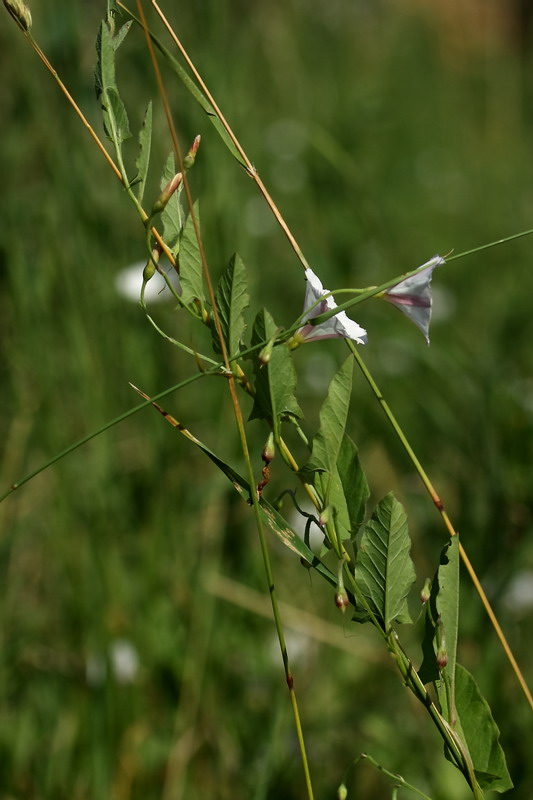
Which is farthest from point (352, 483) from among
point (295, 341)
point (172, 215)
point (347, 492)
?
point (172, 215)

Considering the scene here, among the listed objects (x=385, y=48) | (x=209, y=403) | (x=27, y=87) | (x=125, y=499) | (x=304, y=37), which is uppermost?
(x=385, y=48)

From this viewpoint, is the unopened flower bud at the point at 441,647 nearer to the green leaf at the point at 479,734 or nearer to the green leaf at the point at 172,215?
the green leaf at the point at 479,734

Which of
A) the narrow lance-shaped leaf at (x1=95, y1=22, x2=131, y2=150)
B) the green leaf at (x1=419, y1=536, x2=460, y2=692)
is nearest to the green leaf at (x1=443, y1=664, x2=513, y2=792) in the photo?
the green leaf at (x1=419, y1=536, x2=460, y2=692)

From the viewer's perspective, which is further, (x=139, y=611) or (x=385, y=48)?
(x=385, y=48)

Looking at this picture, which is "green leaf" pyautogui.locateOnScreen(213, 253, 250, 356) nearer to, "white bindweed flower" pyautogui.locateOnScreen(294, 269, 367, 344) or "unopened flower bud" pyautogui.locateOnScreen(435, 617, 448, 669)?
"white bindweed flower" pyautogui.locateOnScreen(294, 269, 367, 344)

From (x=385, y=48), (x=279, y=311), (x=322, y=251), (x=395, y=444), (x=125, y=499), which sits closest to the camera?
(x=125, y=499)

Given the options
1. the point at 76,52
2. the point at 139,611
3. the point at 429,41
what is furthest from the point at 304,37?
the point at 139,611

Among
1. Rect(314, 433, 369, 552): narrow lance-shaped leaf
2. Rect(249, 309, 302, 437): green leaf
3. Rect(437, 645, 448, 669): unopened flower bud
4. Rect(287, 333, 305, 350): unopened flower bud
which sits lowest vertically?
Rect(437, 645, 448, 669): unopened flower bud

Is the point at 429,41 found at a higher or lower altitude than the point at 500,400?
higher

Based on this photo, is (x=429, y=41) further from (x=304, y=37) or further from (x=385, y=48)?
(x=304, y=37)
